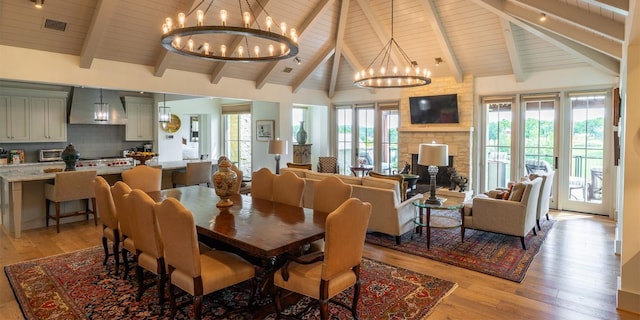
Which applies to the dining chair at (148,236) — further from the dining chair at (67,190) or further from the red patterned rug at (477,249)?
the dining chair at (67,190)

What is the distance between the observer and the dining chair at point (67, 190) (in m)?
5.43

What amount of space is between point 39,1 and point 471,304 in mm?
5934

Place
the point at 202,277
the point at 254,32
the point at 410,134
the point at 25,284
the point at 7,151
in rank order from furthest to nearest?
the point at 410,134, the point at 7,151, the point at 25,284, the point at 254,32, the point at 202,277

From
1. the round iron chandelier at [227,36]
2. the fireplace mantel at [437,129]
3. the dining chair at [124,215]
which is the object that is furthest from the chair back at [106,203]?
the fireplace mantel at [437,129]

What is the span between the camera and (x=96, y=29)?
528cm

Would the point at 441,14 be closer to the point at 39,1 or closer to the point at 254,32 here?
the point at 254,32

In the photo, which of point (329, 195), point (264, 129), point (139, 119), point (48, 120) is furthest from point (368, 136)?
point (48, 120)

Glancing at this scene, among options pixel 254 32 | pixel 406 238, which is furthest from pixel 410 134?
pixel 254 32

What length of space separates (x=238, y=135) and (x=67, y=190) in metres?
6.30

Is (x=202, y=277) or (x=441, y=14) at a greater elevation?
(x=441, y=14)

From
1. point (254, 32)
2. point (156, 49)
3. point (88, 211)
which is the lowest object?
point (88, 211)

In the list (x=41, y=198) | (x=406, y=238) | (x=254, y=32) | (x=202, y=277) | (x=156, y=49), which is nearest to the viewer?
(x=202, y=277)

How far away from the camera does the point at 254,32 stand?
127 inches

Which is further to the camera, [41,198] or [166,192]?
[41,198]
